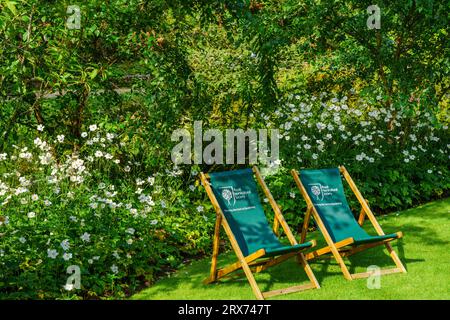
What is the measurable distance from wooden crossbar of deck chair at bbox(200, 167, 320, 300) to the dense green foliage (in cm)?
79

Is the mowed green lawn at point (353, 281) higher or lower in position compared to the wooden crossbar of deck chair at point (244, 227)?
lower

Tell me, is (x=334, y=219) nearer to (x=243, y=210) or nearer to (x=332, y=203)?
(x=332, y=203)

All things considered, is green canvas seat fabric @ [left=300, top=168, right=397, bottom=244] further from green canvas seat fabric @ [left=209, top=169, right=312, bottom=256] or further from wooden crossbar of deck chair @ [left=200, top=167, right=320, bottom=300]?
green canvas seat fabric @ [left=209, top=169, right=312, bottom=256]

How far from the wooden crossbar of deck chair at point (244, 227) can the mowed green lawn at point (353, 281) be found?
14cm

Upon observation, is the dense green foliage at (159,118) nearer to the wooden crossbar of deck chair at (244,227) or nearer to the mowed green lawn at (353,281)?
the mowed green lawn at (353,281)

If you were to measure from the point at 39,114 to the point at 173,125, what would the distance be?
147 centimetres

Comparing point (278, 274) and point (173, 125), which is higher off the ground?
point (173, 125)

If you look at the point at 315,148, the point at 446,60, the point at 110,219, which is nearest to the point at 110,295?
the point at 110,219

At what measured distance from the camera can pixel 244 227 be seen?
19.3ft

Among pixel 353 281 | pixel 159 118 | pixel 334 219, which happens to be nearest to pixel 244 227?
pixel 334 219

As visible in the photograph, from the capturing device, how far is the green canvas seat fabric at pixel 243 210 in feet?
19.0

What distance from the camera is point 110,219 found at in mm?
6168

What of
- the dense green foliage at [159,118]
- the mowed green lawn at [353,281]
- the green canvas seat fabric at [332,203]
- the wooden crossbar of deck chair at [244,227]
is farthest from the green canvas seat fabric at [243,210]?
the dense green foliage at [159,118]
